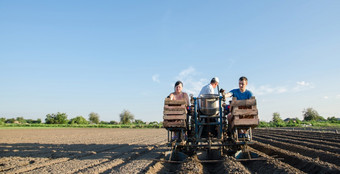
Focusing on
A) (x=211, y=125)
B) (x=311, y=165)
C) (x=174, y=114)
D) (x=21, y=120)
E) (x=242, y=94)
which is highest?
(x=242, y=94)

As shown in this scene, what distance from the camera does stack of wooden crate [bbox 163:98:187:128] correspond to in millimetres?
5961

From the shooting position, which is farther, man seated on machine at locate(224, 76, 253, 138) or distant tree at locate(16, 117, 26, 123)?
distant tree at locate(16, 117, 26, 123)

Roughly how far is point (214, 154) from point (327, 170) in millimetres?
3115

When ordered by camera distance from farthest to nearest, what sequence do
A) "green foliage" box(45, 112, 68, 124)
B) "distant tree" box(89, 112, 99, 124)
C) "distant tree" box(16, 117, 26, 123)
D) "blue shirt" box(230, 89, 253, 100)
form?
"distant tree" box(89, 112, 99, 124), "distant tree" box(16, 117, 26, 123), "green foliage" box(45, 112, 68, 124), "blue shirt" box(230, 89, 253, 100)

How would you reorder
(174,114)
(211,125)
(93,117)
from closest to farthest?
A: (174,114)
(211,125)
(93,117)

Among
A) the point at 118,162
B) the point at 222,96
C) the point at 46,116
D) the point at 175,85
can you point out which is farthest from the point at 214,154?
the point at 46,116

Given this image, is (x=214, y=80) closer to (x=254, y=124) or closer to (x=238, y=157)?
(x=254, y=124)

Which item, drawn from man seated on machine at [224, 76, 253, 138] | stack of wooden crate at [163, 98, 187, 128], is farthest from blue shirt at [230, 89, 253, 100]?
stack of wooden crate at [163, 98, 187, 128]

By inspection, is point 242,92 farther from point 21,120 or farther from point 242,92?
point 21,120

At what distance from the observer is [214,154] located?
22.7 feet

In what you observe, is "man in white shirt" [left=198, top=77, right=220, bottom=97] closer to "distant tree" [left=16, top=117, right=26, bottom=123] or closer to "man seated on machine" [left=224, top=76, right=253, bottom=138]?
"man seated on machine" [left=224, top=76, right=253, bottom=138]

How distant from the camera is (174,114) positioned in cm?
603

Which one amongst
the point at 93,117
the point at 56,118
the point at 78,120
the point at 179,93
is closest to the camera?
the point at 179,93

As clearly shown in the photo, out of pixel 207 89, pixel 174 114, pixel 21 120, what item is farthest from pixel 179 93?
pixel 21 120
